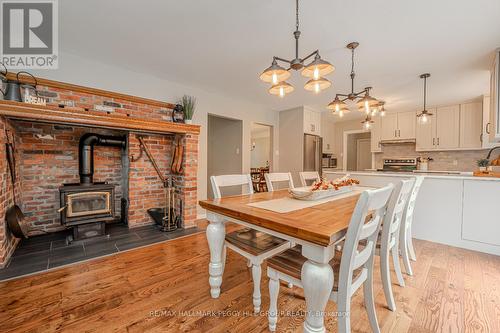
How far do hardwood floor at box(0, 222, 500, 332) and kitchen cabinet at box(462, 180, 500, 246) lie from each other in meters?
0.46

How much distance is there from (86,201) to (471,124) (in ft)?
23.3

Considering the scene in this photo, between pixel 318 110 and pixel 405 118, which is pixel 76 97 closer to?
pixel 318 110

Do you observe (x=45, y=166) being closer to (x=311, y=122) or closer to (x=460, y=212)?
(x=311, y=122)

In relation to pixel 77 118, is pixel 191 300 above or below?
below

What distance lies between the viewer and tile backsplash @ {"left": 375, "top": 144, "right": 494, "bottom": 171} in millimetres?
4707

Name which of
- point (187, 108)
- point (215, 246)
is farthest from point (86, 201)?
point (215, 246)

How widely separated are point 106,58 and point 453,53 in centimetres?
431

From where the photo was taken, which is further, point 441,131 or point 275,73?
point 441,131

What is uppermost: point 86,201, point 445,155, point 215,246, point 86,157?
point 445,155

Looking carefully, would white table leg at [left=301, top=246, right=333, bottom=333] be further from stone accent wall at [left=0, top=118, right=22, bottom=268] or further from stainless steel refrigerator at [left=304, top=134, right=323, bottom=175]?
stainless steel refrigerator at [left=304, top=134, right=323, bottom=175]

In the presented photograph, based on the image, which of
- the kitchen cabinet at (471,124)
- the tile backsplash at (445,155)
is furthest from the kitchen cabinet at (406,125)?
the kitchen cabinet at (471,124)

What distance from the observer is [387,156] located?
19.1 ft

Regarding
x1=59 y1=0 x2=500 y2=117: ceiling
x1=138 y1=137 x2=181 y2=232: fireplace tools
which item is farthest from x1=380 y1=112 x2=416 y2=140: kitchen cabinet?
x1=138 y1=137 x2=181 y2=232: fireplace tools

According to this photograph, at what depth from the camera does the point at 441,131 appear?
190 inches
